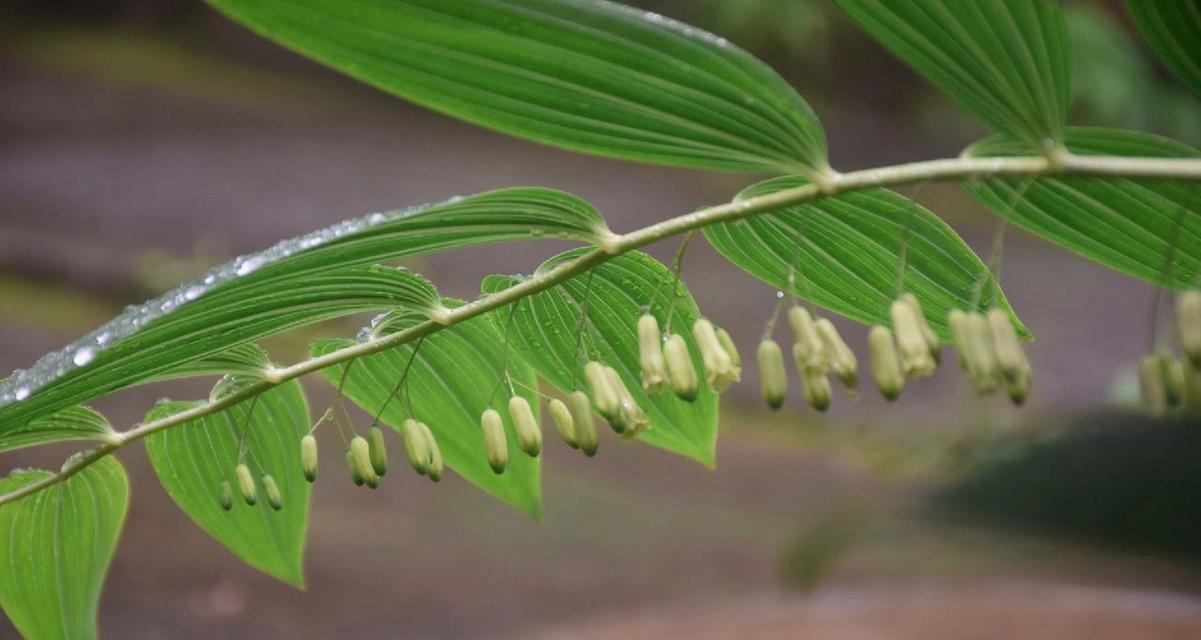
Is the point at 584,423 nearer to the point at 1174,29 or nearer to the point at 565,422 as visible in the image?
the point at 565,422

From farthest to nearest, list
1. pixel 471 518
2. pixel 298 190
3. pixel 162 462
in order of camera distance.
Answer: pixel 298 190, pixel 471 518, pixel 162 462

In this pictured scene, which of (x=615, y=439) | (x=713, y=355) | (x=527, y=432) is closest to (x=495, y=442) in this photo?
(x=527, y=432)

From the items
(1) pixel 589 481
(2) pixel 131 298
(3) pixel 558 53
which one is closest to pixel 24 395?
(3) pixel 558 53

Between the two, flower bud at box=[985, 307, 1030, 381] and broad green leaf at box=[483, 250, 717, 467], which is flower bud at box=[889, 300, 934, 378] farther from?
broad green leaf at box=[483, 250, 717, 467]

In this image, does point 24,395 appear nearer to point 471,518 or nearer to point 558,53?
point 558,53

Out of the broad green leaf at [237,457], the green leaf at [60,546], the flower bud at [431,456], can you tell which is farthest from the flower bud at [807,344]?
the green leaf at [60,546]

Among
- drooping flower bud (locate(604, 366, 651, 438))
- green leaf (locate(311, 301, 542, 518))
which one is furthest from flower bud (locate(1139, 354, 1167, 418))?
green leaf (locate(311, 301, 542, 518))
